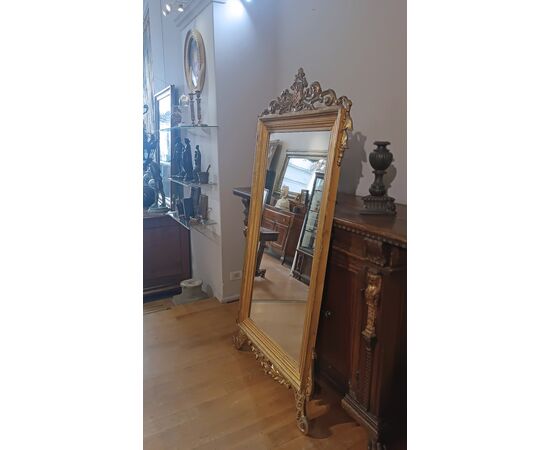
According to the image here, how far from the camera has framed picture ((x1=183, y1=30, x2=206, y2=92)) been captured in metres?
3.09

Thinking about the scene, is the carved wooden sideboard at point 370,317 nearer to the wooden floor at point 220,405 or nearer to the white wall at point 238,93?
the wooden floor at point 220,405

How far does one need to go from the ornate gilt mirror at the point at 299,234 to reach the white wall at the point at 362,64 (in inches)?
13.3

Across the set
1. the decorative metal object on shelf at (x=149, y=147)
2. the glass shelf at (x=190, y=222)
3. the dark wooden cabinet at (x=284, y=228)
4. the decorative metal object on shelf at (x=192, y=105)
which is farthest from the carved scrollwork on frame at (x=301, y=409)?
the decorative metal object on shelf at (x=149, y=147)

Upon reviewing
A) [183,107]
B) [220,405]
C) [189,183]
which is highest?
[183,107]

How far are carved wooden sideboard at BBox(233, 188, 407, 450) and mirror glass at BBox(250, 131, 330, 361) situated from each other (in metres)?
0.15

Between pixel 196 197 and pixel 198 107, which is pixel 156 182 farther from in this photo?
pixel 198 107

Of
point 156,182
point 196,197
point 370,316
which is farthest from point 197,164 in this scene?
point 370,316

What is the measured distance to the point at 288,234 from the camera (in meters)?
2.15

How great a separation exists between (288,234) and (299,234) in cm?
11

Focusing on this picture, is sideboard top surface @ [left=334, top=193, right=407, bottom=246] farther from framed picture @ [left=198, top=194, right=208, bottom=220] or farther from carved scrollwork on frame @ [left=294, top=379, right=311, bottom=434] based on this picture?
framed picture @ [left=198, top=194, right=208, bottom=220]
